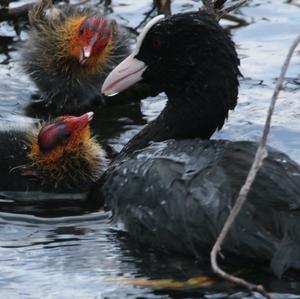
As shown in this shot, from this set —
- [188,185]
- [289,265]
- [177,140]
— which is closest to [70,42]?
[177,140]

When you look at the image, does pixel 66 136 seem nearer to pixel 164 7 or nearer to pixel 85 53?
pixel 85 53

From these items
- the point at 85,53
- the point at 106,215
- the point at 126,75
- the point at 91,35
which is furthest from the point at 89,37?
the point at 106,215

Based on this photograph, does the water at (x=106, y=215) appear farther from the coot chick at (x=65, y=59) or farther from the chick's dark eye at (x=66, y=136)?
the chick's dark eye at (x=66, y=136)

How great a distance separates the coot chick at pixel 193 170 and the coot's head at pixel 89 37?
4.53 ft

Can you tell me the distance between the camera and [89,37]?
8.93 metres

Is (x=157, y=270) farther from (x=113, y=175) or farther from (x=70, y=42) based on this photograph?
(x=70, y=42)

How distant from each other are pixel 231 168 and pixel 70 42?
282 centimetres

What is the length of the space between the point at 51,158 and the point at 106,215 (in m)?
0.60

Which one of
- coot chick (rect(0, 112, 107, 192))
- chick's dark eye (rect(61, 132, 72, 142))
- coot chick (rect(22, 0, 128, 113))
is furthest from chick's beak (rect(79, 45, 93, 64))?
chick's dark eye (rect(61, 132, 72, 142))

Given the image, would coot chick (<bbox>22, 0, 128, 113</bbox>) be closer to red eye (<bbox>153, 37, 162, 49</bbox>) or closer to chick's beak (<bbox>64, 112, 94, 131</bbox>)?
chick's beak (<bbox>64, 112, 94, 131</bbox>)

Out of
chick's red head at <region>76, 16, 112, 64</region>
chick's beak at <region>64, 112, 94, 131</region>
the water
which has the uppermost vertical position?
chick's red head at <region>76, 16, 112, 64</region>

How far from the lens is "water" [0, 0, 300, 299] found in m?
6.38

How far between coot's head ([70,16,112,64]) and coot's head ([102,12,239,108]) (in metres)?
1.54

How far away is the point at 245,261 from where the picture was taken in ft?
20.8
